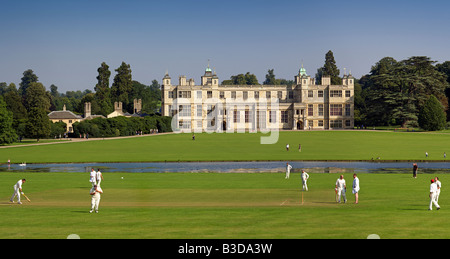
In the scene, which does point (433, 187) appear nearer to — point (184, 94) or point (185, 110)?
point (185, 110)

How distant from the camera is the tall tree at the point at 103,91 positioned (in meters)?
152

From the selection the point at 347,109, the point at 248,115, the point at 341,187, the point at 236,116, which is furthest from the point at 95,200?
the point at 347,109

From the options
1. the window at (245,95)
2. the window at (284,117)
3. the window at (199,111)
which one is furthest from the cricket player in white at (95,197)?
the window at (245,95)

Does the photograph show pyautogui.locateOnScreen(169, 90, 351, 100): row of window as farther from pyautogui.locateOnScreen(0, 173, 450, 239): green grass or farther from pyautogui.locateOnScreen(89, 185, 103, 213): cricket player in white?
pyautogui.locateOnScreen(89, 185, 103, 213): cricket player in white

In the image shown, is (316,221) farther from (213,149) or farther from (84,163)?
(213,149)

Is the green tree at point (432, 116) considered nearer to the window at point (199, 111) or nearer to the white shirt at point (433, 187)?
the window at point (199, 111)

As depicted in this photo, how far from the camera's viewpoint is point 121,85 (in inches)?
6496

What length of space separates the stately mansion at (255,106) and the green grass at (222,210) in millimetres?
98753

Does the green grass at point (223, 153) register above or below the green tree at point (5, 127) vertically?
below

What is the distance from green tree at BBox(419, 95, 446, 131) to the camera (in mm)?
109938

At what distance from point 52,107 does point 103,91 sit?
26424 millimetres
